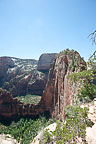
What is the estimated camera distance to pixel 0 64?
56.7 meters

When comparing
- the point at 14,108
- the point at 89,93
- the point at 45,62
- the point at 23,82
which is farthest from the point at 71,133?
the point at 45,62

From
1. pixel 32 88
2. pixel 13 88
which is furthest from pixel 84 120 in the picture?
pixel 13 88

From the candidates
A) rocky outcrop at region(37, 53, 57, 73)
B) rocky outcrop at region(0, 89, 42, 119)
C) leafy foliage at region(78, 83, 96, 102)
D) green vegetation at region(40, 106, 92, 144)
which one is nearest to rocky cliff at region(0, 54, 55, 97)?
rocky outcrop at region(37, 53, 57, 73)

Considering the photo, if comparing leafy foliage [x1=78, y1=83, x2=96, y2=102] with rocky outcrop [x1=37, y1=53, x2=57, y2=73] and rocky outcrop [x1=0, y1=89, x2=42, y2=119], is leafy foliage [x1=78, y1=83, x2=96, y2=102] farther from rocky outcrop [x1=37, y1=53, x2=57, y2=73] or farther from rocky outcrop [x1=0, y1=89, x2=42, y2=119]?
rocky outcrop [x1=37, y1=53, x2=57, y2=73]

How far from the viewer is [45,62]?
57094mm

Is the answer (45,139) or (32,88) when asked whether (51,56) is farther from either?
(45,139)

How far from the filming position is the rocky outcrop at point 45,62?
5473 cm

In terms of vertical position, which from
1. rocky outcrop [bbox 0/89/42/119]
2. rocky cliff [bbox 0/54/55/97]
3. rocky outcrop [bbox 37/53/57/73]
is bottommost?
rocky outcrop [bbox 0/89/42/119]

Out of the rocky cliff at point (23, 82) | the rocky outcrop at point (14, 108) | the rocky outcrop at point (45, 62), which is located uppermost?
the rocky outcrop at point (45, 62)

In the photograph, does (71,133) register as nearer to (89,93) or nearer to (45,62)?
(89,93)

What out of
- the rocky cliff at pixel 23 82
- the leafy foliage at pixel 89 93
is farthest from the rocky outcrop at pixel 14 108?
the rocky cliff at pixel 23 82

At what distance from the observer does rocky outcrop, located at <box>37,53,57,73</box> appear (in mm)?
54731

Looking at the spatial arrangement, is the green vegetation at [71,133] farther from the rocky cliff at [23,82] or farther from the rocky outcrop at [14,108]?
the rocky cliff at [23,82]

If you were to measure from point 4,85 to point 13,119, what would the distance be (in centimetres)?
3209
